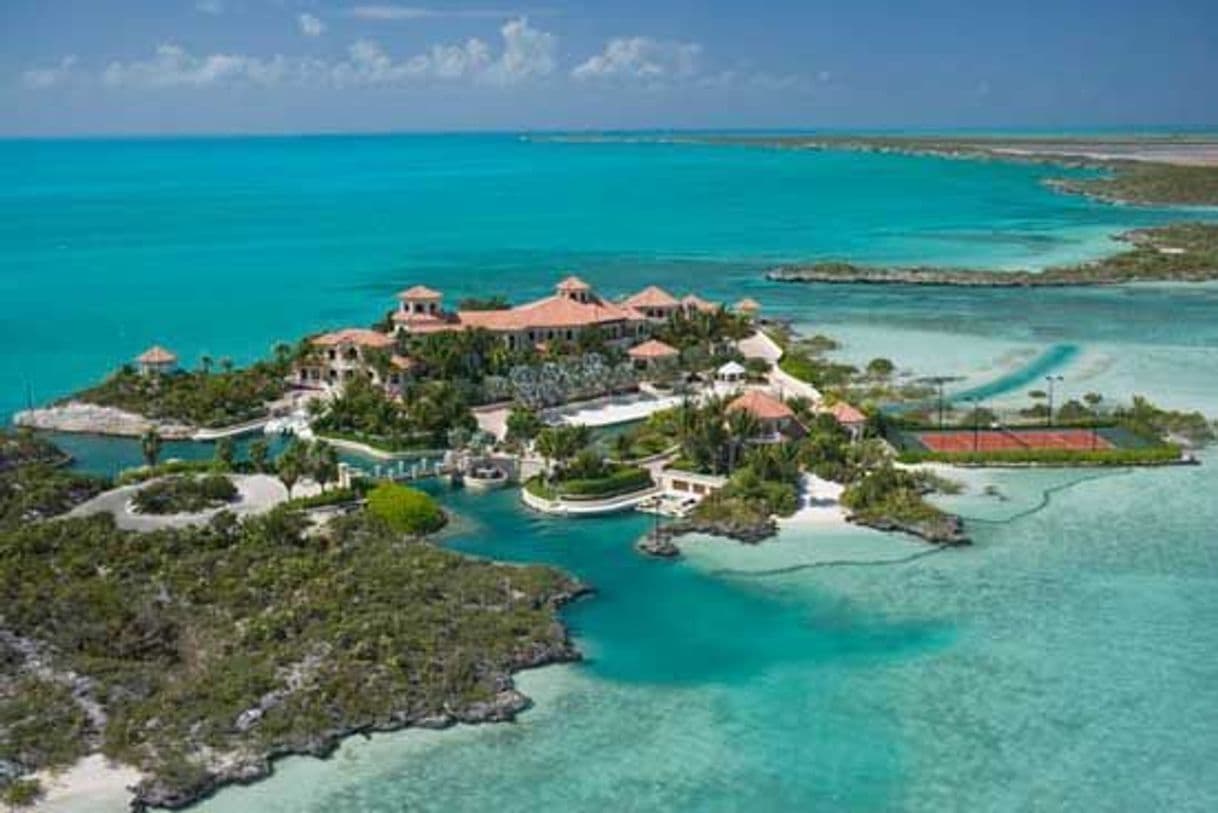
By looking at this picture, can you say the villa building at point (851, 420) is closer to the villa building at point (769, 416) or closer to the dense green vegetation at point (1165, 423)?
the villa building at point (769, 416)

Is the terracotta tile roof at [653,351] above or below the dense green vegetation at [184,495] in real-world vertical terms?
above

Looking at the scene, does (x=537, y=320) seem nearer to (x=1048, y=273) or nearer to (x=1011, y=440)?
(x=1011, y=440)

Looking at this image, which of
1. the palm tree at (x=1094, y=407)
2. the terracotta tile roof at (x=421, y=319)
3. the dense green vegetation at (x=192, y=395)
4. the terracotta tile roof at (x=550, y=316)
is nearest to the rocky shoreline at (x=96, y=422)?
the dense green vegetation at (x=192, y=395)

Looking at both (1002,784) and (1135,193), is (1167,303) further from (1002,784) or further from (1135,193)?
(1135,193)

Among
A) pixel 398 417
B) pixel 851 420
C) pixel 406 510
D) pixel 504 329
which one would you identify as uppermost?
pixel 504 329

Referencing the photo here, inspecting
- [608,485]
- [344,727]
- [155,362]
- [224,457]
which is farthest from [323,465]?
[155,362]

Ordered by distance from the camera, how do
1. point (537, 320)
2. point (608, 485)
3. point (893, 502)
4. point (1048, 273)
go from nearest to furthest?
point (893, 502) < point (608, 485) < point (537, 320) < point (1048, 273)

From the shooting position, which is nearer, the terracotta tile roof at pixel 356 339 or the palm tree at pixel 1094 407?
the palm tree at pixel 1094 407

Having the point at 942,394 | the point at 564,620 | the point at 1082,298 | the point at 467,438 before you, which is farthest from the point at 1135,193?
the point at 564,620
